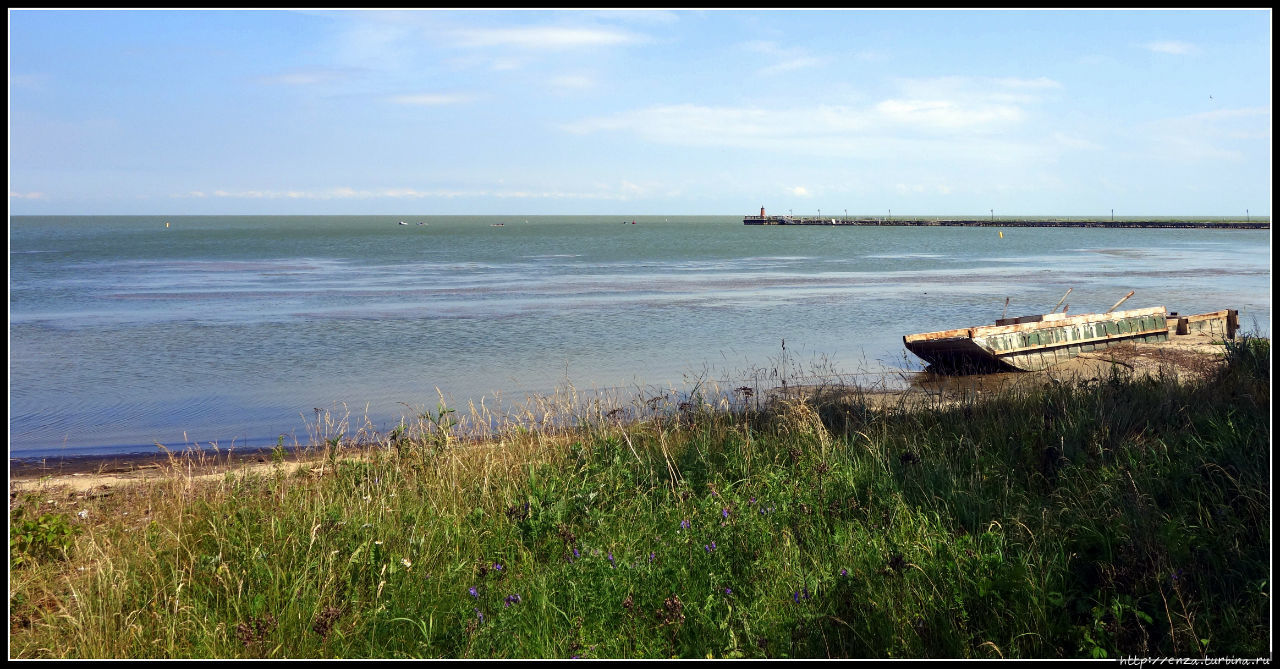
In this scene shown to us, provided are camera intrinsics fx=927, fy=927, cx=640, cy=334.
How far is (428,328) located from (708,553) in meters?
21.6

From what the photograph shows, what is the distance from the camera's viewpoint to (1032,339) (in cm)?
1831

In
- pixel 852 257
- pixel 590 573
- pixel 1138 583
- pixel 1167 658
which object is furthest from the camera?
pixel 852 257

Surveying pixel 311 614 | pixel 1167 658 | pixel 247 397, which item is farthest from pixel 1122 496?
pixel 247 397

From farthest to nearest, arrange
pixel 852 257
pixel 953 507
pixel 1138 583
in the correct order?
1. pixel 852 257
2. pixel 953 507
3. pixel 1138 583

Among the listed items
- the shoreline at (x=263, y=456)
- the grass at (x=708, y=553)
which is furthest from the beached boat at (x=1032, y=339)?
the grass at (x=708, y=553)

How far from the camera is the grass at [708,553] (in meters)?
4.40

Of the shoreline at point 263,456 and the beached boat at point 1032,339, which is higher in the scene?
the beached boat at point 1032,339

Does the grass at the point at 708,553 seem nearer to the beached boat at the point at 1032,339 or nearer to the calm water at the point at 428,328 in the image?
the calm water at the point at 428,328

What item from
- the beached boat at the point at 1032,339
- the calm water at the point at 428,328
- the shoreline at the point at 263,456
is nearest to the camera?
the shoreline at the point at 263,456

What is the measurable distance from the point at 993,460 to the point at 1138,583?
2.77 m

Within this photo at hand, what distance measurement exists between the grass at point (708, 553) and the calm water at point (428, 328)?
24.7 ft

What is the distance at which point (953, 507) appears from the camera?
19.7 ft

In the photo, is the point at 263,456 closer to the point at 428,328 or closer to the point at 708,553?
the point at 708,553

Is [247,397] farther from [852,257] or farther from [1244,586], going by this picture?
[852,257]
